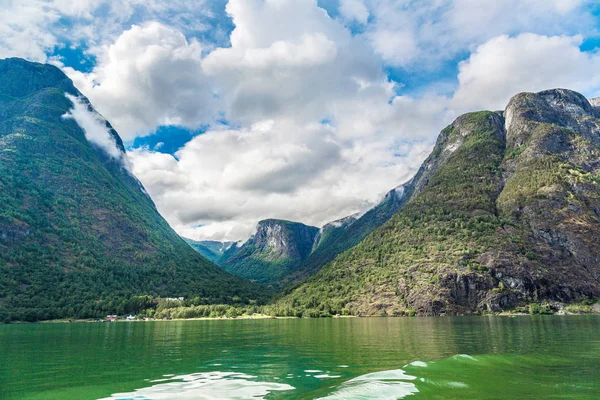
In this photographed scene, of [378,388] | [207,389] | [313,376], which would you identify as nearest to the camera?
[378,388]

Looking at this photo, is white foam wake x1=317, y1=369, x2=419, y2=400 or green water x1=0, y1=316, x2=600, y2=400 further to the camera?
green water x1=0, y1=316, x2=600, y2=400

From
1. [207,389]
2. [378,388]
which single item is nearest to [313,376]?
[207,389]

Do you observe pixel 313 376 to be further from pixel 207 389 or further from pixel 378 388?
pixel 378 388

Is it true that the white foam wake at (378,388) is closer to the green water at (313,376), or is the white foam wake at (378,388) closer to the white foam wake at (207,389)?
the green water at (313,376)

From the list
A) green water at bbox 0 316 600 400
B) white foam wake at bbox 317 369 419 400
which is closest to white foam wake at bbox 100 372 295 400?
green water at bbox 0 316 600 400

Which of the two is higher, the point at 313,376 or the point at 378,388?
the point at 378,388

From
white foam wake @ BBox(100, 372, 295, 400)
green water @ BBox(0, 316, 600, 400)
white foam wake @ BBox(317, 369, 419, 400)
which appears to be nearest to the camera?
white foam wake @ BBox(317, 369, 419, 400)

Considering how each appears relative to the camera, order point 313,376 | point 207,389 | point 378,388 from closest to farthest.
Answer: point 378,388, point 207,389, point 313,376

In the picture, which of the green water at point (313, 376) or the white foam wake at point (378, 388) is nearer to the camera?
the white foam wake at point (378, 388)

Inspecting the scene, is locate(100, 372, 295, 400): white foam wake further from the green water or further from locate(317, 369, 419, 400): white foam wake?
locate(317, 369, 419, 400): white foam wake

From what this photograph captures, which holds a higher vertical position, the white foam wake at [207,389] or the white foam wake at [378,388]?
the white foam wake at [378,388]

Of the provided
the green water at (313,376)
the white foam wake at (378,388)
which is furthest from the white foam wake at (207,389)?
the white foam wake at (378,388)

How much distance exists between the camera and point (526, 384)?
25656 millimetres

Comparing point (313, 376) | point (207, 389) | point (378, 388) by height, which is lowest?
point (313, 376)
